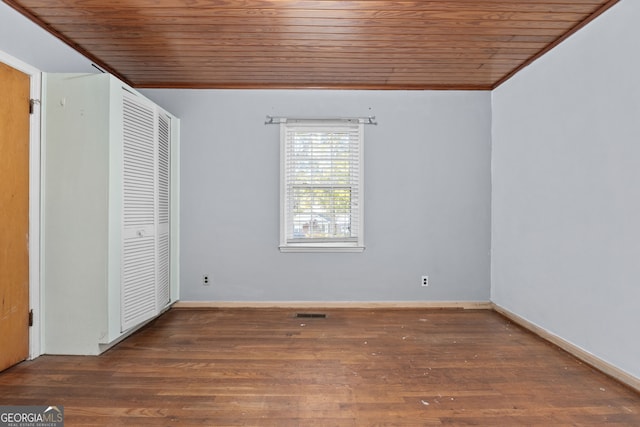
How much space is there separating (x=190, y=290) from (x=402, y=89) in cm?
326

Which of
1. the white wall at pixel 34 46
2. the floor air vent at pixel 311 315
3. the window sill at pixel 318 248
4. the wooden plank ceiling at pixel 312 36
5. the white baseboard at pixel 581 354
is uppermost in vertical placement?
the wooden plank ceiling at pixel 312 36

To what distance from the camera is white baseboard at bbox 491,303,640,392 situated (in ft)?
7.01

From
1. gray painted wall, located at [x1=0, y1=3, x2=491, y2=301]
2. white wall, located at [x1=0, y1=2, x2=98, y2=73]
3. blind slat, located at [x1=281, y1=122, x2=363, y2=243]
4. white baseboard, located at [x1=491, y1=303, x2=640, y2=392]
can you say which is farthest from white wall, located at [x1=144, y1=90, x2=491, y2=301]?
white wall, located at [x1=0, y1=2, x2=98, y2=73]

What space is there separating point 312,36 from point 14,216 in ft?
8.27

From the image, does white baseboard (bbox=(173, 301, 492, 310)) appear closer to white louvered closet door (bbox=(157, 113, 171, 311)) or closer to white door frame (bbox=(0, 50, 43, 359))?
white louvered closet door (bbox=(157, 113, 171, 311))

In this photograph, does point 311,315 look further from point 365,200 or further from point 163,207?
point 163,207

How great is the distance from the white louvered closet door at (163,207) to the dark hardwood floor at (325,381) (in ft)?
1.54

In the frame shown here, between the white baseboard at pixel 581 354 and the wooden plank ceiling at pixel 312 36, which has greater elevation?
the wooden plank ceiling at pixel 312 36

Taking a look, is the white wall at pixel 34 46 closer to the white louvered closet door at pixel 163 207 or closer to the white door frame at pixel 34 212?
the white door frame at pixel 34 212

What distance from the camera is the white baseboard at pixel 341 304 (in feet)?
12.3

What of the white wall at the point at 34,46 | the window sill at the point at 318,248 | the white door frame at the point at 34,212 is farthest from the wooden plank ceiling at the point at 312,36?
the window sill at the point at 318,248

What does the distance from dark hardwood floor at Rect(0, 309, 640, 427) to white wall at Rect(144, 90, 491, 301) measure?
27.2 inches

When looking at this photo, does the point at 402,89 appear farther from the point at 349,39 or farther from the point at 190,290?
the point at 190,290

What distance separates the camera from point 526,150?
3209mm
